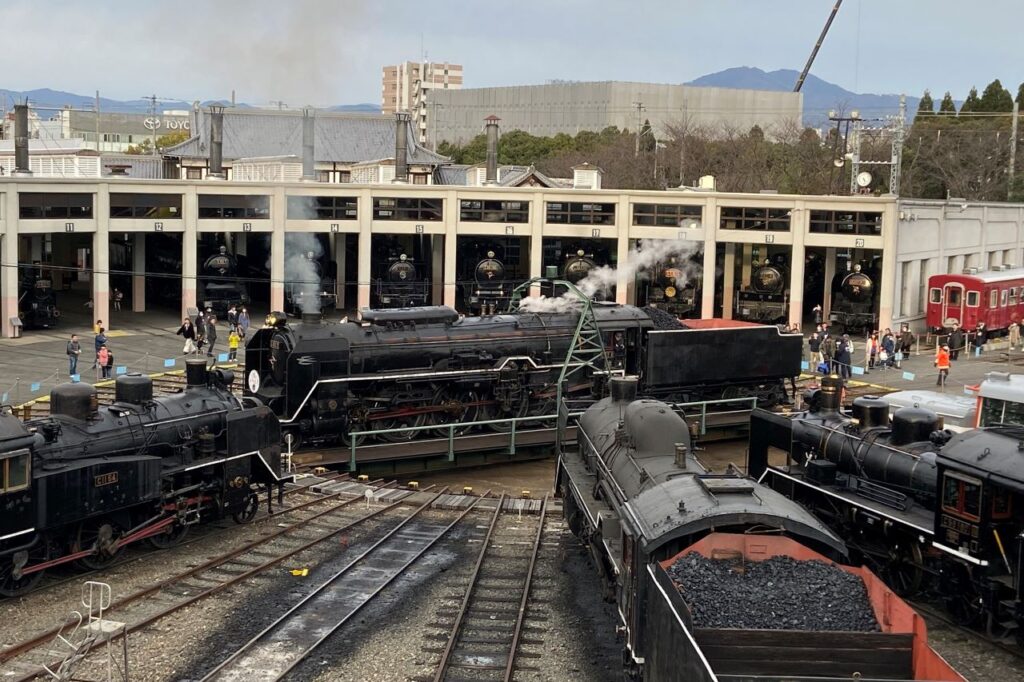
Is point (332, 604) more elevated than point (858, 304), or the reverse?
point (858, 304)

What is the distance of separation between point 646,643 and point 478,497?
11547 mm

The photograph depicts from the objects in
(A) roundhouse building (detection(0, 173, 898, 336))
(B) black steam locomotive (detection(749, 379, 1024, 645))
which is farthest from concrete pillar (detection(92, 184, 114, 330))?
(B) black steam locomotive (detection(749, 379, 1024, 645))

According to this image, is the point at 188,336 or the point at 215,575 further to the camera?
the point at 188,336

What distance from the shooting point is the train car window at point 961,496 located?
46.9 feet

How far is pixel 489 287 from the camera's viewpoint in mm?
48594

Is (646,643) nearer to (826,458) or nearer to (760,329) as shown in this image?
(826,458)

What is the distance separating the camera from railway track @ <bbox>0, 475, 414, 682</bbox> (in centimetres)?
1359

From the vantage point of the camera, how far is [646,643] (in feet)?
36.7

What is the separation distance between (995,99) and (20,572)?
91462 mm

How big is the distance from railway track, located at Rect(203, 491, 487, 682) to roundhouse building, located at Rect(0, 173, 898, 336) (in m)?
22.9

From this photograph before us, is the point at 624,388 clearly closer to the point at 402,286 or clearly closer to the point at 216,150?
the point at 402,286

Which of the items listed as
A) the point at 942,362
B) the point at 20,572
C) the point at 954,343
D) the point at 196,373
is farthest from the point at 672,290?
the point at 20,572

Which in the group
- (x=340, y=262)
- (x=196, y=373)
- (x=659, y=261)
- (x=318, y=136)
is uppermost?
(x=318, y=136)

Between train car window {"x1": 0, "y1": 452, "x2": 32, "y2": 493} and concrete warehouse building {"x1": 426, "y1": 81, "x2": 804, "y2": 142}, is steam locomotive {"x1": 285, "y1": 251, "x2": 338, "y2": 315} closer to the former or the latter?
train car window {"x1": 0, "y1": 452, "x2": 32, "y2": 493}
